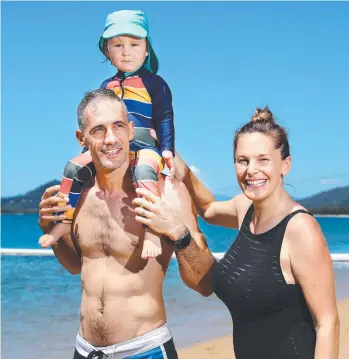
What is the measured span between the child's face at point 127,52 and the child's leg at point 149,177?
1.30 feet

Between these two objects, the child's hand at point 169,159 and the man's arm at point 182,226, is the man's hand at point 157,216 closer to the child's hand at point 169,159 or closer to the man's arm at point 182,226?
the man's arm at point 182,226

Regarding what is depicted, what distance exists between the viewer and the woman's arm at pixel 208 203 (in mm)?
2848

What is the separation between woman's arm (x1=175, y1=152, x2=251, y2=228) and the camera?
9.34ft

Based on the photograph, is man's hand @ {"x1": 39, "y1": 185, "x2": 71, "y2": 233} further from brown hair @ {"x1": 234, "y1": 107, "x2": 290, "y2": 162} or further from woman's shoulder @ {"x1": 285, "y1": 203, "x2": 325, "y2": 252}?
woman's shoulder @ {"x1": 285, "y1": 203, "x2": 325, "y2": 252}

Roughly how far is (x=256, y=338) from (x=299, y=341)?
6.7 inches

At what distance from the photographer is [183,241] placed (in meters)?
2.48

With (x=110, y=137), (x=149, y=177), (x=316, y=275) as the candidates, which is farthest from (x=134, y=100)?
(x=316, y=275)

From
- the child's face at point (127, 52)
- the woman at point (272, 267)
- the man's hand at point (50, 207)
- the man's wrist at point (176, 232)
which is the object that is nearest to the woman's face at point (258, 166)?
the woman at point (272, 267)

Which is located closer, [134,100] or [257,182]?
[257,182]

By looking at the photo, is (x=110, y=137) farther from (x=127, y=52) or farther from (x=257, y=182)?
(x=257, y=182)

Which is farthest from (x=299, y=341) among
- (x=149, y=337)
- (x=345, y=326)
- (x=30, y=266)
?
(x=30, y=266)

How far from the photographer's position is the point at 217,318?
29.1 ft

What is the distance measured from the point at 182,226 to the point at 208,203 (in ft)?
1.92

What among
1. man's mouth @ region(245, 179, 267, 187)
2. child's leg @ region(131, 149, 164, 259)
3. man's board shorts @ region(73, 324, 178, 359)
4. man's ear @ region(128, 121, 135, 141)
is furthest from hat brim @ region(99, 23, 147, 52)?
man's board shorts @ region(73, 324, 178, 359)
